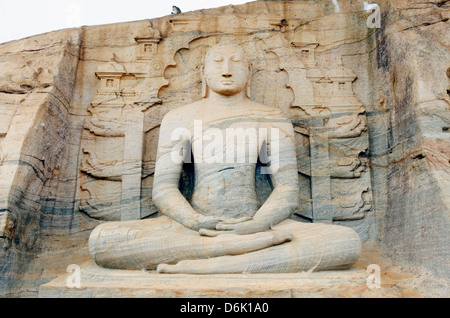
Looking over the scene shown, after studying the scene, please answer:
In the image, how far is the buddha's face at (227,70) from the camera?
20.5 ft

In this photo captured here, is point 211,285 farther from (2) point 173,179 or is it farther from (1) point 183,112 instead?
(1) point 183,112

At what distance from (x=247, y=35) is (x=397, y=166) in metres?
2.51

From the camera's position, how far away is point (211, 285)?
461cm

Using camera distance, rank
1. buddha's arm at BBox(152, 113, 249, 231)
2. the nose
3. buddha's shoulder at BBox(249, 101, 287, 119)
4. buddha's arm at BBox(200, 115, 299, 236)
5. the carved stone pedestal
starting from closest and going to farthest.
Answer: the carved stone pedestal
buddha's arm at BBox(200, 115, 299, 236)
buddha's arm at BBox(152, 113, 249, 231)
the nose
buddha's shoulder at BBox(249, 101, 287, 119)

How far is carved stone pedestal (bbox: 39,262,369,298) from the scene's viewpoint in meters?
4.40

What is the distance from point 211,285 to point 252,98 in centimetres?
295

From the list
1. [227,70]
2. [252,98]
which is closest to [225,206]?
[227,70]

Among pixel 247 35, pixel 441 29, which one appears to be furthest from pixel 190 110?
pixel 441 29

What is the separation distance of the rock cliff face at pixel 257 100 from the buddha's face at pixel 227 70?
70 cm

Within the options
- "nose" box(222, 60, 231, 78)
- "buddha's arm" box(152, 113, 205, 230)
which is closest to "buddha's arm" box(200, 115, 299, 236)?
"buddha's arm" box(152, 113, 205, 230)

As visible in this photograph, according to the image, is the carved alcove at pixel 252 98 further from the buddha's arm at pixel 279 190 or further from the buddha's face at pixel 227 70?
the buddha's face at pixel 227 70

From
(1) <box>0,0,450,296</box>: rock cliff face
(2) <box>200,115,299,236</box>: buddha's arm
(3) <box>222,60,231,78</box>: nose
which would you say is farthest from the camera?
(3) <box>222,60,231,78</box>: nose

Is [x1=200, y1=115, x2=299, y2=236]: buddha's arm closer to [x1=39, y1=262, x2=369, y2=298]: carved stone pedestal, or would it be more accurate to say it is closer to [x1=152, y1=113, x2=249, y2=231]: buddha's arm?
[x1=152, y1=113, x2=249, y2=231]: buddha's arm

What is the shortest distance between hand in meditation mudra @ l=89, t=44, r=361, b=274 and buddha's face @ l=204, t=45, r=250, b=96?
1 centimetres
